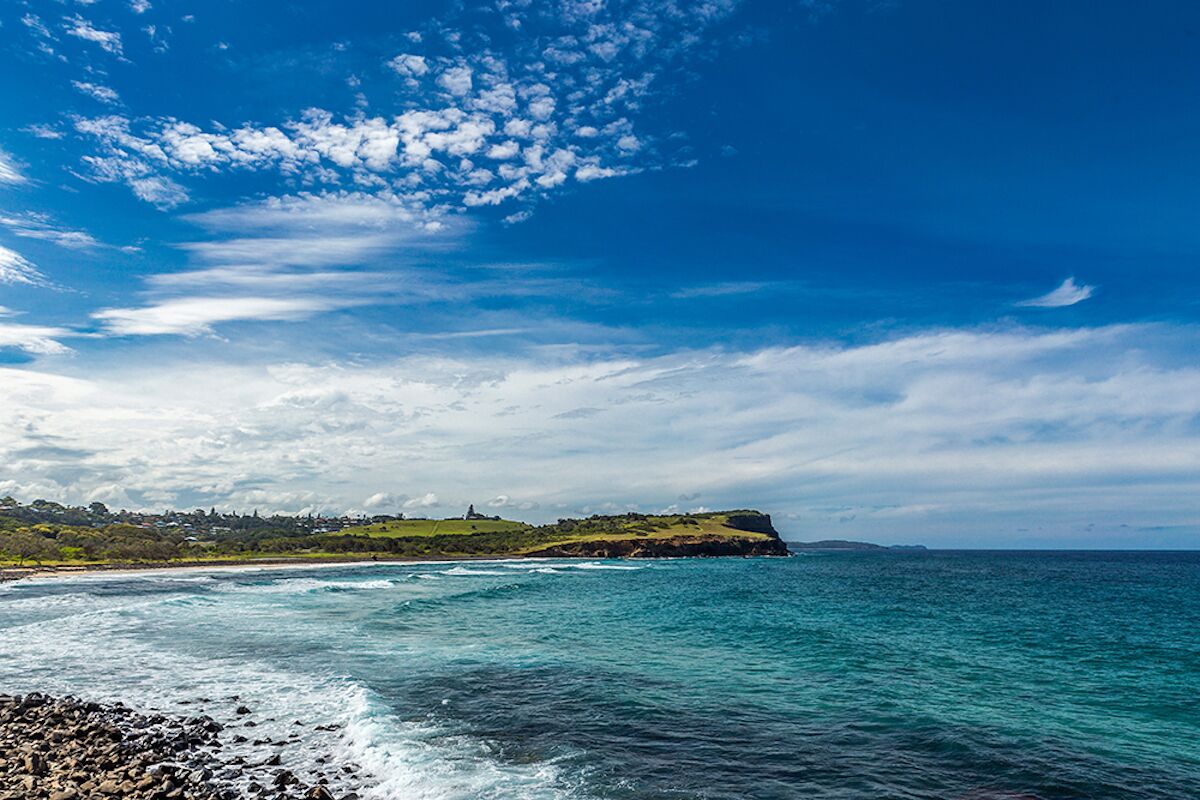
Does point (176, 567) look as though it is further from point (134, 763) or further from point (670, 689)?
point (134, 763)

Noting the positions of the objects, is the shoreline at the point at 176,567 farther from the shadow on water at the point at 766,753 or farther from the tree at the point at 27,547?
the shadow on water at the point at 766,753

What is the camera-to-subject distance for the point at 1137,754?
20953 millimetres

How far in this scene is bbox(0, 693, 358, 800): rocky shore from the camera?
16.7m

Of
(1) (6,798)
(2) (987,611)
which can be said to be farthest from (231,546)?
(1) (6,798)

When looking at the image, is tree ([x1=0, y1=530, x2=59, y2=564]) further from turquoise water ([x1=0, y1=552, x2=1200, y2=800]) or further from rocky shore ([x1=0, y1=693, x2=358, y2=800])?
rocky shore ([x1=0, y1=693, x2=358, y2=800])

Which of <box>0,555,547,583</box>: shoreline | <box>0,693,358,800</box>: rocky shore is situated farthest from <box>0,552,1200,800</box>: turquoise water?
<box>0,555,547,583</box>: shoreline

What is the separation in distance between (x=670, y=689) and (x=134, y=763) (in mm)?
17948

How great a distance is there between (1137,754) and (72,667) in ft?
135

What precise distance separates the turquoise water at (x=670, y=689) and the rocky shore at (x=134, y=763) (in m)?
1.39

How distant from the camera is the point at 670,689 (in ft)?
93.9

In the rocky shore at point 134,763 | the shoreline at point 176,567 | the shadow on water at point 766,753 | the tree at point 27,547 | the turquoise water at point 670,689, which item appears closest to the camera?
the rocky shore at point 134,763

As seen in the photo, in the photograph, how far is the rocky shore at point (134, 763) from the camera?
16.7m

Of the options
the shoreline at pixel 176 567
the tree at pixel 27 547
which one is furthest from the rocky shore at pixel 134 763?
the tree at pixel 27 547

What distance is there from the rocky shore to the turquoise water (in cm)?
139
